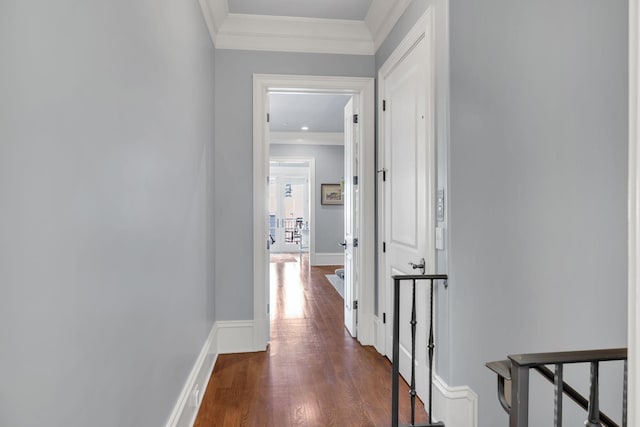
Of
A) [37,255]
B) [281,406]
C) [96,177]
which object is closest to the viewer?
[37,255]

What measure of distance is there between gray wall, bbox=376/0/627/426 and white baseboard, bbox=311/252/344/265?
638 centimetres

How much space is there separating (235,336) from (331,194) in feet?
18.0

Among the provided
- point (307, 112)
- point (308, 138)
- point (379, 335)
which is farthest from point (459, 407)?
point (308, 138)

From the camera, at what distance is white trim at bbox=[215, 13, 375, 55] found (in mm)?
3193

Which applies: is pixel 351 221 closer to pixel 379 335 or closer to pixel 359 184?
pixel 359 184

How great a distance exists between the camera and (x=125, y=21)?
1.23 m

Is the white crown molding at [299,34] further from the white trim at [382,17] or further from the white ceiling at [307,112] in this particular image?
the white ceiling at [307,112]

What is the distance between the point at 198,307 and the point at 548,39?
2.54m

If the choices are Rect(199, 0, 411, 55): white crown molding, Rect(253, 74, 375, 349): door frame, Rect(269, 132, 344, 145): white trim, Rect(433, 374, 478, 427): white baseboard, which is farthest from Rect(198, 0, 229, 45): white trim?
Rect(269, 132, 344, 145): white trim

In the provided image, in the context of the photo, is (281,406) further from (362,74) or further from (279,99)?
(279,99)

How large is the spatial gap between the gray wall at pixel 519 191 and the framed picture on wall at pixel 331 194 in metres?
6.33

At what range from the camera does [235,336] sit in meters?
→ 3.28

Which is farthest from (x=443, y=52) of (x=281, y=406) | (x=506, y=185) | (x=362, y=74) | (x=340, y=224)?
(x=340, y=224)
